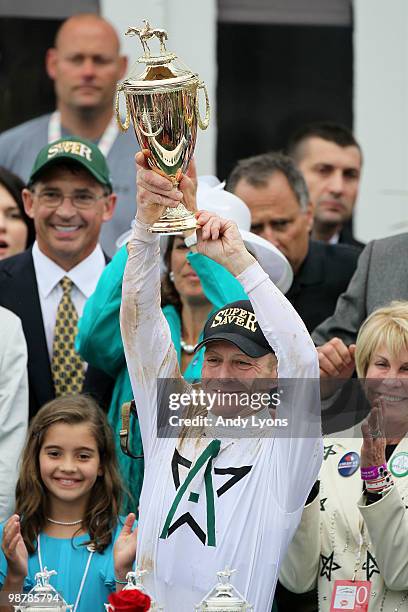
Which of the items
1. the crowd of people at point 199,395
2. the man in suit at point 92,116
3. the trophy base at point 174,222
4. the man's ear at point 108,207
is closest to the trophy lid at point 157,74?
the crowd of people at point 199,395

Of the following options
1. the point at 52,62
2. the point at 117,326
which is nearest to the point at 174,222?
the point at 117,326

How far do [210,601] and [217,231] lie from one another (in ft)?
3.66

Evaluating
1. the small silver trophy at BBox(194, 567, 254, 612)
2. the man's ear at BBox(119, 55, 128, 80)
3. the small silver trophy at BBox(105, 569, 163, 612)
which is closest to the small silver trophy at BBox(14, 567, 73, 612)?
the small silver trophy at BBox(105, 569, 163, 612)

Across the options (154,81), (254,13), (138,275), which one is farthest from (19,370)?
(254,13)

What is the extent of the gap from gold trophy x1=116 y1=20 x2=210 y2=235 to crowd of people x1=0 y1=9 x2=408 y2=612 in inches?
2.3

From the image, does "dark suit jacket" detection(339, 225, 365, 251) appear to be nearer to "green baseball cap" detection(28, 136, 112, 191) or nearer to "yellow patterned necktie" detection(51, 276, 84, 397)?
"green baseball cap" detection(28, 136, 112, 191)

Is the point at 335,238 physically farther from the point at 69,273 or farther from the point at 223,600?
the point at 223,600

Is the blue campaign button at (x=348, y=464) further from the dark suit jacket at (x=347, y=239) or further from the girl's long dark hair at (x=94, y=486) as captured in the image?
the dark suit jacket at (x=347, y=239)

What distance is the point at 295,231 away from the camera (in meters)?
6.73

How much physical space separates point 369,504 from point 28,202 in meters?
2.40

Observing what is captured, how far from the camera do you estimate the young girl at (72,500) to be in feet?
17.4

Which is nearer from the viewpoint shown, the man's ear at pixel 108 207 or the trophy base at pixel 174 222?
the trophy base at pixel 174 222

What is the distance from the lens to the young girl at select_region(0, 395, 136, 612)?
17.4 ft

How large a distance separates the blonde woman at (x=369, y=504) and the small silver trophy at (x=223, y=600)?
2.59ft
